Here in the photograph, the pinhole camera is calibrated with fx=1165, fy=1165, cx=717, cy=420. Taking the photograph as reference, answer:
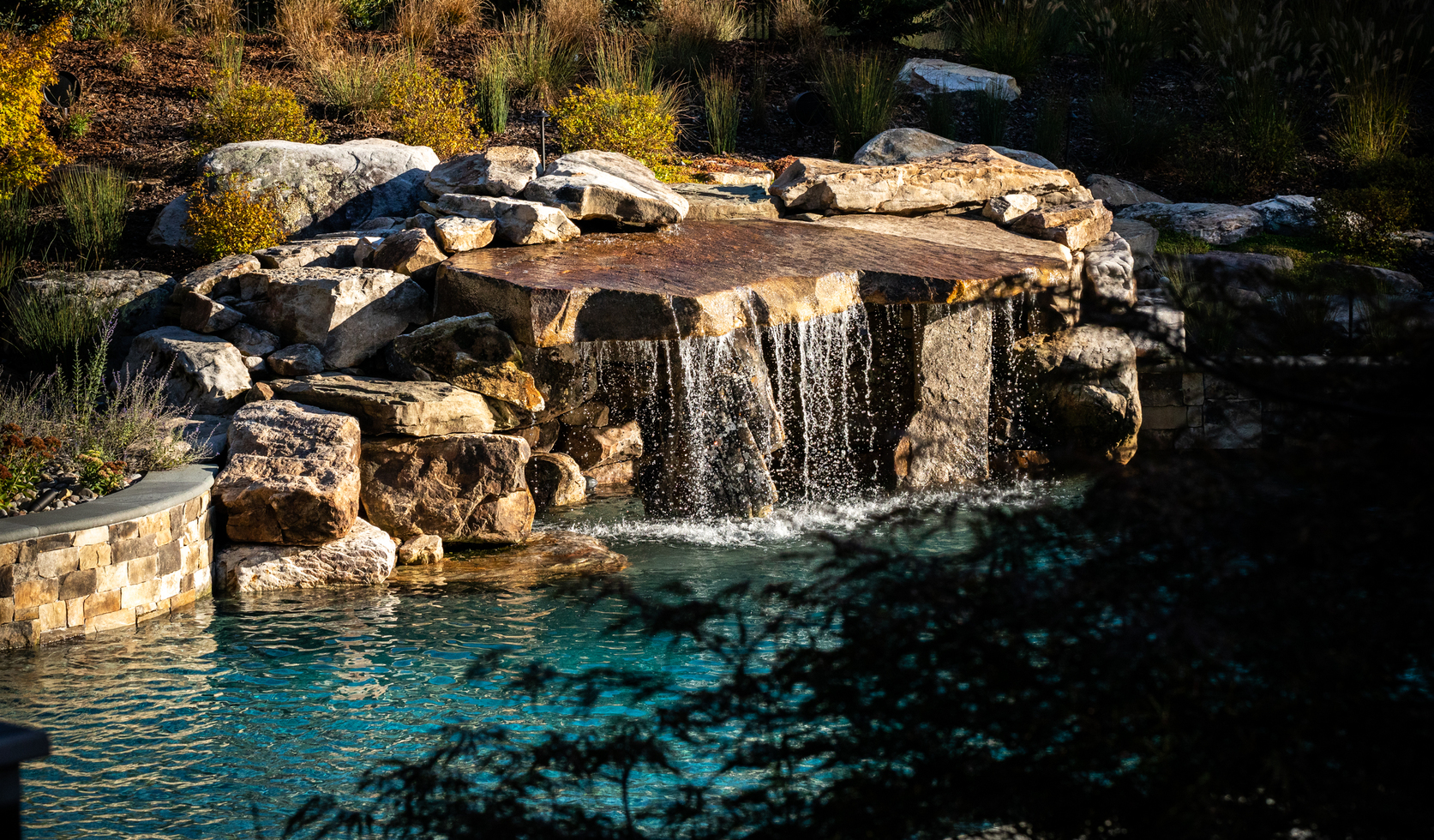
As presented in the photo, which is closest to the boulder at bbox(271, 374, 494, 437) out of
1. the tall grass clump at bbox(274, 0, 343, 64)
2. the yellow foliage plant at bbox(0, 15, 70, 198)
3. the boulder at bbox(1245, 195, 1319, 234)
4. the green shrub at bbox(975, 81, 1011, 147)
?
the yellow foliage plant at bbox(0, 15, 70, 198)

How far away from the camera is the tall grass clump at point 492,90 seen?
434 inches

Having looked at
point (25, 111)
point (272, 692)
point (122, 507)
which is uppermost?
point (25, 111)

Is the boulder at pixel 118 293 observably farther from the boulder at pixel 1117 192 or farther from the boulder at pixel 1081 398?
the boulder at pixel 1117 192

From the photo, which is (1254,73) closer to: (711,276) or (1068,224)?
(1068,224)

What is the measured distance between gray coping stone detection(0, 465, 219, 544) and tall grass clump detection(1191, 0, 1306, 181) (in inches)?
419

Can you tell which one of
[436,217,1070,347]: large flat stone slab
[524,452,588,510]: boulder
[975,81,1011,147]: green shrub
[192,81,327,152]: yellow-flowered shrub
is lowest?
[524,452,588,510]: boulder

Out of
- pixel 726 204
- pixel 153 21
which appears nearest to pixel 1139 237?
pixel 726 204

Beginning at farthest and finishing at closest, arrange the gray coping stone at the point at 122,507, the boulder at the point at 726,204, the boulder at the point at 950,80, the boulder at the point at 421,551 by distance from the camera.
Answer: the boulder at the point at 950,80
the boulder at the point at 726,204
the boulder at the point at 421,551
the gray coping stone at the point at 122,507

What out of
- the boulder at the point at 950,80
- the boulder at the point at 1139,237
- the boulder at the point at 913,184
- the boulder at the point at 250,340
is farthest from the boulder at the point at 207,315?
the boulder at the point at 950,80

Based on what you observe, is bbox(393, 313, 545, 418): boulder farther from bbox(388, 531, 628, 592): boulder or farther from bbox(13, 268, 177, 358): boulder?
bbox(13, 268, 177, 358): boulder

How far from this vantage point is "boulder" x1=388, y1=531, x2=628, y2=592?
5.78 m

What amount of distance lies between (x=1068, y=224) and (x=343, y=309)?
16.7ft

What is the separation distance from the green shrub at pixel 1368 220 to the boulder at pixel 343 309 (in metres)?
8.11

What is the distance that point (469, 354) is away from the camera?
6.62 metres
